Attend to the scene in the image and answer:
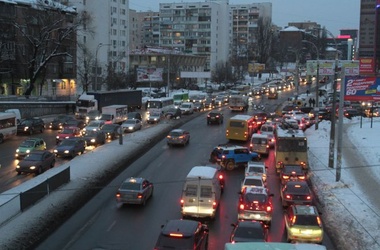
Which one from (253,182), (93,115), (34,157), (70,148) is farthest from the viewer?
(93,115)

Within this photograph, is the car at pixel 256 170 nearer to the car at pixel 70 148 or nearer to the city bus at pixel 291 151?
the city bus at pixel 291 151

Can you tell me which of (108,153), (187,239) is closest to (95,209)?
(187,239)

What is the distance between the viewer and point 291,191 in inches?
968

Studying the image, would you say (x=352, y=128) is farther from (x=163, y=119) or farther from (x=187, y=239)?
(x=187, y=239)

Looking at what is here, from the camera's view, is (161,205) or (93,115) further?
(93,115)

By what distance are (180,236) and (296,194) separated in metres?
9.74

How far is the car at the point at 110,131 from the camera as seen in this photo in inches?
1821

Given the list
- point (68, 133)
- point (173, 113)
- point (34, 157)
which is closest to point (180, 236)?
point (34, 157)

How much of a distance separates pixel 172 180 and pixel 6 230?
12358 mm

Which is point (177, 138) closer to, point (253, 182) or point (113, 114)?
point (113, 114)

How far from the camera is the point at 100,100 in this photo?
63.6 metres

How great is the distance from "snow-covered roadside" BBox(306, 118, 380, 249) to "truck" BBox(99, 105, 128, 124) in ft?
68.0

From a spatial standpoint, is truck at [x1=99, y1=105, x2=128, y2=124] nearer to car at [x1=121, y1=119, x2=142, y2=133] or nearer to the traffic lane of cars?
car at [x1=121, y1=119, x2=142, y2=133]

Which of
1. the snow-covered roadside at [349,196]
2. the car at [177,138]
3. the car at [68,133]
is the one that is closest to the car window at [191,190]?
the snow-covered roadside at [349,196]
